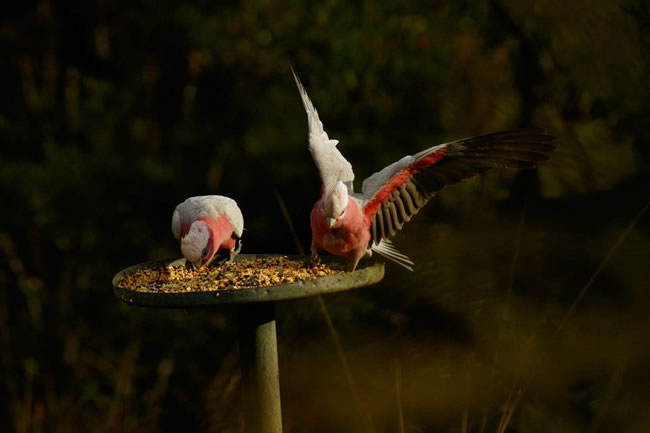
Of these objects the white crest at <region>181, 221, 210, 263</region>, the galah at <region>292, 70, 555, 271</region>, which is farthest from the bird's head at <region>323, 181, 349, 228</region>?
the white crest at <region>181, 221, 210, 263</region>

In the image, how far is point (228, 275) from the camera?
1.48 meters

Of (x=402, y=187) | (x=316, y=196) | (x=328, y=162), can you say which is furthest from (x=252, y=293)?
(x=316, y=196)

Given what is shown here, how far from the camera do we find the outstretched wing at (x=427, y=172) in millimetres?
1427

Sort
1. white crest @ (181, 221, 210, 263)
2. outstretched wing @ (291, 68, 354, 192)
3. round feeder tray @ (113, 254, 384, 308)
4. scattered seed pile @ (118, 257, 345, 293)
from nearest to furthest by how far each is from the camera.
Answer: round feeder tray @ (113, 254, 384, 308), scattered seed pile @ (118, 257, 345, 293), white crest @ (181, 221, 210, 263), outstretched wing @ (291, 68, 354, 192)

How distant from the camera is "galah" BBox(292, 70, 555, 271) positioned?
4.57ft

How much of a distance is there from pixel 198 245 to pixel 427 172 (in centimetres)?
44

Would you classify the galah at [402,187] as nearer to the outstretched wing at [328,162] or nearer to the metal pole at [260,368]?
the outstretched wing at [328,162]

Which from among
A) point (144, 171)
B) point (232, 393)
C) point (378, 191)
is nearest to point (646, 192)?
point (378, 191)

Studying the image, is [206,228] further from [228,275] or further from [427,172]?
[427,172]

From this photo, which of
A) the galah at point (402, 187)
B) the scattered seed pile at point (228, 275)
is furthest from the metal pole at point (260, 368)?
the galah at point (402, 187)

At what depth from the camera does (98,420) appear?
2.48 meters

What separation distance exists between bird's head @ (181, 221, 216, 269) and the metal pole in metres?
0.13

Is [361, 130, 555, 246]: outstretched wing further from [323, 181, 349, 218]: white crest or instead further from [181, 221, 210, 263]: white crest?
[181, 221, 210, 263]: white crest

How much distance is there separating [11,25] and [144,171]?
0.97m
